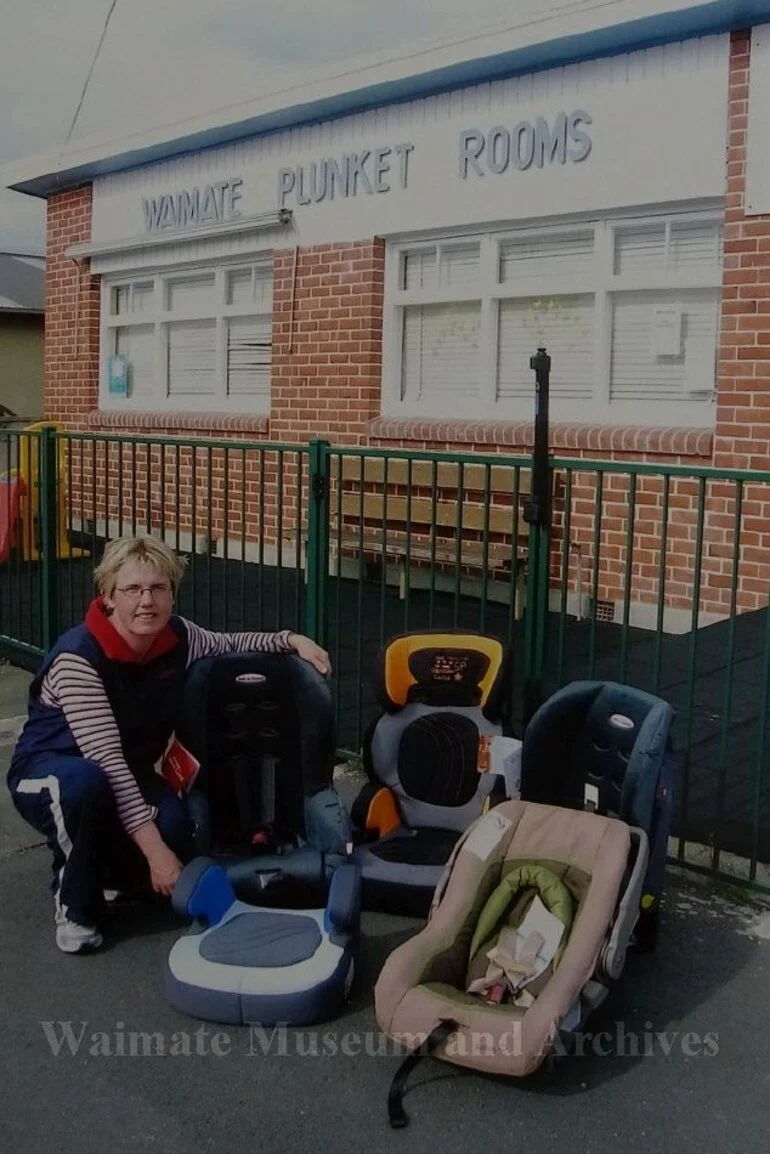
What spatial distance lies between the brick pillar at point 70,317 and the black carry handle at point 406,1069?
11.2 meters

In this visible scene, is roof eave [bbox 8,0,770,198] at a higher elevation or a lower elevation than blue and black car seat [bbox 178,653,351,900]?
higher

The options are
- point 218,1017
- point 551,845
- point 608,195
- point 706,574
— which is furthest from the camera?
point 608,195

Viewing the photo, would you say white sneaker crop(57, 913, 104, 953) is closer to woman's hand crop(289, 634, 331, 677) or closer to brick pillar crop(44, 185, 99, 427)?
woman's hand crop(289, 634, 331, 677)

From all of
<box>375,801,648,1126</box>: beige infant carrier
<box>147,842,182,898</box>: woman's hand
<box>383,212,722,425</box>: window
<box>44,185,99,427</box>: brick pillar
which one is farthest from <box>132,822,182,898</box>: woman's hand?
<box>44,185,99,427</box>: brick pillar

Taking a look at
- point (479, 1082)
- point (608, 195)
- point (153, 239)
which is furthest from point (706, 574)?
point (153, 239)

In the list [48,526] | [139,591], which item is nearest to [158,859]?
[139,591]

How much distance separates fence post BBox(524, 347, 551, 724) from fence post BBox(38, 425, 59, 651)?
3454 mm

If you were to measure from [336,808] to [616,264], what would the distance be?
18.6ft

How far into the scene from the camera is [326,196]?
33.5ft

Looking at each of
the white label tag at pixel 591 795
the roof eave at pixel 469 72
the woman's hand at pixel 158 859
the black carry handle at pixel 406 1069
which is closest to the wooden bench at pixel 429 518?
the roof eave at pixel 469 72

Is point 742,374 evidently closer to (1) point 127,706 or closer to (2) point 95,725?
(1) point 127,706

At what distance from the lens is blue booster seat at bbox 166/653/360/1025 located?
326 cm

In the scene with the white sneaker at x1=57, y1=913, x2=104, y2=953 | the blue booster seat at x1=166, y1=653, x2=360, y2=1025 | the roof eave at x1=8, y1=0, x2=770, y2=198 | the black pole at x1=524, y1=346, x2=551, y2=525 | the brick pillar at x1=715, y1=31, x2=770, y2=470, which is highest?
the roof eave at x1=8, y1=0, x2=770, y2=198

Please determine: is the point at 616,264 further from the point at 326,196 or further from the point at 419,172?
the point at 326,196
